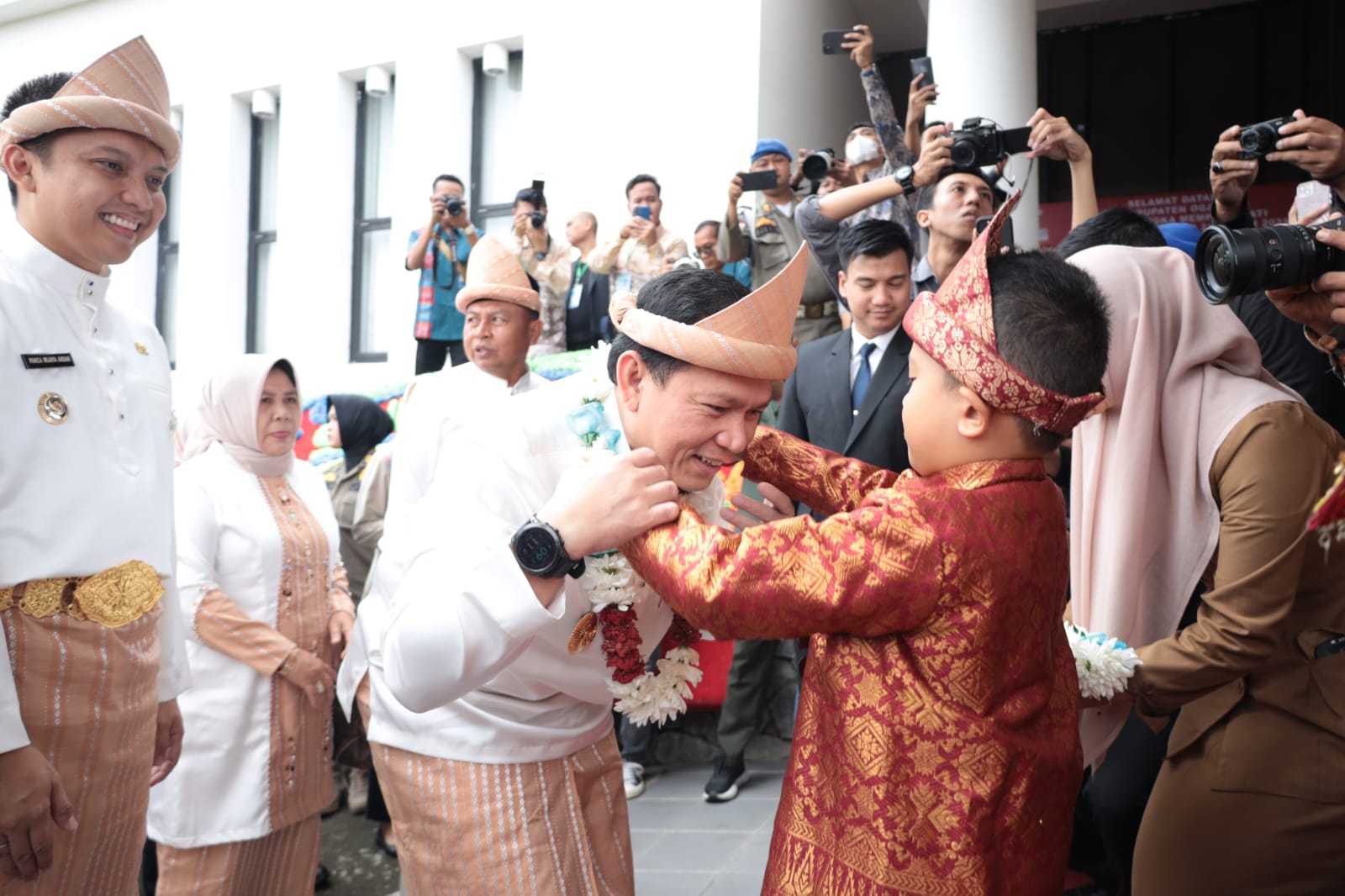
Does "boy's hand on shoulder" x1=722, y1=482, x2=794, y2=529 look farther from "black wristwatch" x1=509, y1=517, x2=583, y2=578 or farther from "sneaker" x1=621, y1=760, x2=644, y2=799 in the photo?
"sneaker" x1=621, y1=760, x2=644, y2=799

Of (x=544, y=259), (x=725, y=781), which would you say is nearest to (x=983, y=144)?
(x=725, y=781)

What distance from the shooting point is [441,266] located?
7988mm

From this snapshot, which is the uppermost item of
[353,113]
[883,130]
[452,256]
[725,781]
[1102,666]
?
[353,113]

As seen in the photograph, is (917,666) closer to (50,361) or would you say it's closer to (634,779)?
(50,361)

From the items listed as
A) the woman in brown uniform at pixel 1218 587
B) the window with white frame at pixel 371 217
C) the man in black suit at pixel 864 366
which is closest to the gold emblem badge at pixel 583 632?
the woman in brown uniform at pixel 1218 587

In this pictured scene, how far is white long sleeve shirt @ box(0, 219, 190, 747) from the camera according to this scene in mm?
2143

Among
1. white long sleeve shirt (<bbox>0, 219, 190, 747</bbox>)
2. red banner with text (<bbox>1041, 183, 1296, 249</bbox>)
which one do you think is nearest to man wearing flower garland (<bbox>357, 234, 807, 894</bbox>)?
white long sleeve shirt (<bbox>0, 219, 190, 747</bbox>)

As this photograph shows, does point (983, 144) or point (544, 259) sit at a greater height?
point (544, 259)

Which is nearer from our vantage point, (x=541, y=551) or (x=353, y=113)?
(x=541, y=551)

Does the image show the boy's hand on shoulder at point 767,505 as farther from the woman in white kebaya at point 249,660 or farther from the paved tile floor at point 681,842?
the woman in white kebaya at point 249,660

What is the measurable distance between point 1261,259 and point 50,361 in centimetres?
244

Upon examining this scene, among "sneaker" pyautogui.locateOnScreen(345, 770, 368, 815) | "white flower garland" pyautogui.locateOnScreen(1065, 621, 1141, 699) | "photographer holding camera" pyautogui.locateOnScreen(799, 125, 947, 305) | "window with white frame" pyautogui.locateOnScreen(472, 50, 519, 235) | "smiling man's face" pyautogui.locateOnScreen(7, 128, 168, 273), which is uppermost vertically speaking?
"window with white frame" pyautogui.locateOnScreen(472, 50, 519, 235)

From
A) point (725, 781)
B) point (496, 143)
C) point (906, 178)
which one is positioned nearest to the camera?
point (906, 178)

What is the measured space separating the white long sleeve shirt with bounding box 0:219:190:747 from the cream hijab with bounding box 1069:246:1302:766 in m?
2.15
